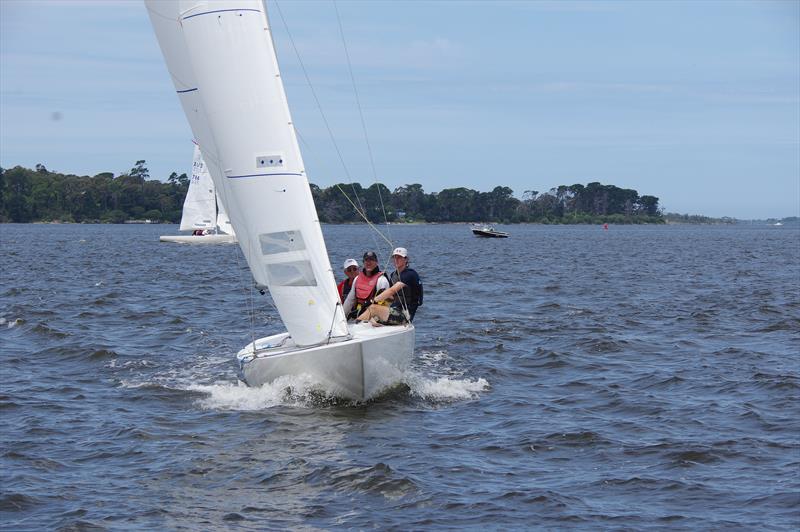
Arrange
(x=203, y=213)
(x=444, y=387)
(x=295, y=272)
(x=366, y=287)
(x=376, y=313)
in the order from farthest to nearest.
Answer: (x=203, y=213), (x=444, y=387), (x=366, y=287), (x=376, y=313), (x=295, y=272)

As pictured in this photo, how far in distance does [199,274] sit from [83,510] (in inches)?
1183

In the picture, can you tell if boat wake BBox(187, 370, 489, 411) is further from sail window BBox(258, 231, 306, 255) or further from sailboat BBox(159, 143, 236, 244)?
sailboat BBox(159, 143, 236, 244)

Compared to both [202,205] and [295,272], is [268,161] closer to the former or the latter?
[295,272]

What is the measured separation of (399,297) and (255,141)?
3.09 meters

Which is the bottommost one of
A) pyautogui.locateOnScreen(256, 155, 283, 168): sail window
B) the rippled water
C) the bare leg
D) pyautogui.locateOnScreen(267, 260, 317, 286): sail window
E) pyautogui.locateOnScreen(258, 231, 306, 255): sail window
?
the rippled water

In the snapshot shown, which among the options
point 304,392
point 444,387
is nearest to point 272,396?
point 304,392

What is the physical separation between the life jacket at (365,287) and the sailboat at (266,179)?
122cm

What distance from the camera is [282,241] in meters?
13.5

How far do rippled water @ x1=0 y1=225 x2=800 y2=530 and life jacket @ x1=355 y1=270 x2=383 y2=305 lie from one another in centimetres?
127

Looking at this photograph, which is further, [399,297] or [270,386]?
[399,297]

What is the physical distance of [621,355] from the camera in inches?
719

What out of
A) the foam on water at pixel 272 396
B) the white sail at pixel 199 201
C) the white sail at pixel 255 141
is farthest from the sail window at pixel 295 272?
the white sail at pixel 199 201

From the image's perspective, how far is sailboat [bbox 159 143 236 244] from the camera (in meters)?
62.2

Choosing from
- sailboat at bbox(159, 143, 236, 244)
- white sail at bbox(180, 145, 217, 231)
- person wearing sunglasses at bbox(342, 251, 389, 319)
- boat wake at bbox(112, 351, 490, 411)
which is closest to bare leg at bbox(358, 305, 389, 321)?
person wearing sunglasses at bbox(342, 251, 389, 319)
